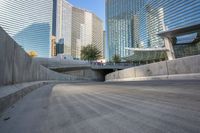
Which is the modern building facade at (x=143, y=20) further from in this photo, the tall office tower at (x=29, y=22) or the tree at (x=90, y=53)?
the tall office tower at (x=29, y=22)

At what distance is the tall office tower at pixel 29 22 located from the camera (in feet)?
437

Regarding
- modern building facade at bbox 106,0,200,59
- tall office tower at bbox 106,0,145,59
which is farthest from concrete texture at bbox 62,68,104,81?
tall office tower at bbox 106,0,145,59

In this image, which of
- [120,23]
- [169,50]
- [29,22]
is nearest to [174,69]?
[169,50]

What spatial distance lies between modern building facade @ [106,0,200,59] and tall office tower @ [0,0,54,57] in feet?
211

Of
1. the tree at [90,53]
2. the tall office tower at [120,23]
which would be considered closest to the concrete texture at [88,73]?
the tree at [90,53]

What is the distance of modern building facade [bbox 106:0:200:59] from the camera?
9341 cm

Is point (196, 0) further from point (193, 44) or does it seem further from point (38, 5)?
point (38, 5)

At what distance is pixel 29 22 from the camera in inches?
5930

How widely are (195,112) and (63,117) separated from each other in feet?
8.05

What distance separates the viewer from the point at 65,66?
8219 centimetres

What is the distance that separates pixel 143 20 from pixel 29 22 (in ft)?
301

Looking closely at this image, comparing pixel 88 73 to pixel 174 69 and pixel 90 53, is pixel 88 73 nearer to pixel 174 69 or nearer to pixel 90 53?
pixel 90 53

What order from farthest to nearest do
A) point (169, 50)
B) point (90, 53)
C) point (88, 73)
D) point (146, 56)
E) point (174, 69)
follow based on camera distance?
point (146, 56)
point (90, 53)
point (88, 73)
point (169, 50)
point (174, 69)

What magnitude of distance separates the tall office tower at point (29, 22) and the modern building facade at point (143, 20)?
64364mm
